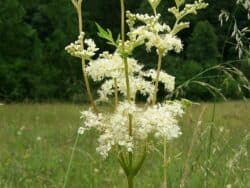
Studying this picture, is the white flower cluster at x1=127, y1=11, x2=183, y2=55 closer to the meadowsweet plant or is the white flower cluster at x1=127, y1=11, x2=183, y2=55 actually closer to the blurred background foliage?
the meadowsweet plant

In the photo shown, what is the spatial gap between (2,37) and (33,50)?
6.87ft

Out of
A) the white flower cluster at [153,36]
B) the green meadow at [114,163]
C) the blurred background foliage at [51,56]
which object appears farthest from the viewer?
the blurred background foliage at [51,56]

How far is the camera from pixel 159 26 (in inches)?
78.0

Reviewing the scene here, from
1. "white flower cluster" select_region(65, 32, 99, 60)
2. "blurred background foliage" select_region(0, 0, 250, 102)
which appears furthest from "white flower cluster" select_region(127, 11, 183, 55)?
"blurred background foliage" select_region(0, 0, 250, 102)

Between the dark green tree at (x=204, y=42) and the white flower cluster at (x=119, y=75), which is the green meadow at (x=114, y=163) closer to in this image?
the white flower cluster at (x=119, y=75)

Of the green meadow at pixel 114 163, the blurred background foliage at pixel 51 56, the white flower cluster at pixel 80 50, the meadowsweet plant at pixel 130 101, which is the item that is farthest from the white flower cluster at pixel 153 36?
the blurred background foliage at pixel 51 56

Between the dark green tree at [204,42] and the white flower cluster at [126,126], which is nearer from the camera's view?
the white flower cluster at [126,126]

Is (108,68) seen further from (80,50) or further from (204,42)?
(204,42)

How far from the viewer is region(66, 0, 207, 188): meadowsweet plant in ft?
6.17

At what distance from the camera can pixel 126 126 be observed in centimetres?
190

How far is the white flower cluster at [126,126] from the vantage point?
187 centimetres

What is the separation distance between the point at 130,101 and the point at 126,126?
0.08 meters

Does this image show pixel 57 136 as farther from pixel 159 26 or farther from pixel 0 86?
pixel 0 86

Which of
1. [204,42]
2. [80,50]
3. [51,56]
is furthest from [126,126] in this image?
[204,42]
